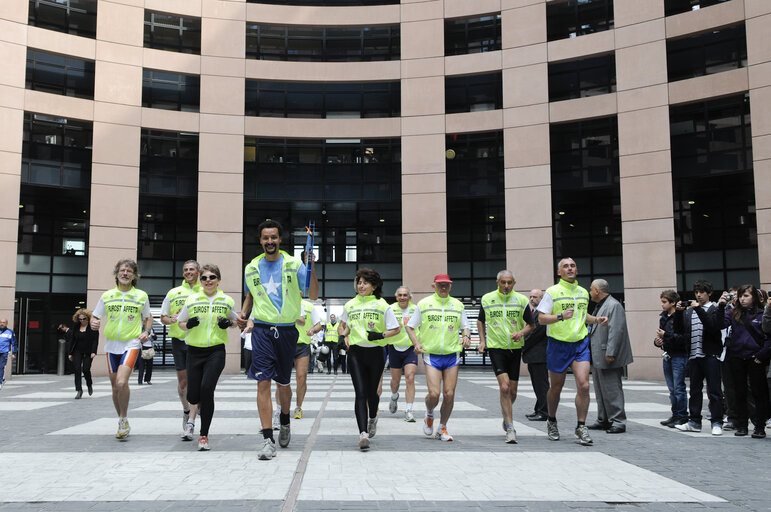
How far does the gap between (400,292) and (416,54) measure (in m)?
19.3

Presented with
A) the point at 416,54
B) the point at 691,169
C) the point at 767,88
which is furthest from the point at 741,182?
the point at 416,54

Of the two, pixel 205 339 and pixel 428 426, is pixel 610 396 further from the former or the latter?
pixel 205 339

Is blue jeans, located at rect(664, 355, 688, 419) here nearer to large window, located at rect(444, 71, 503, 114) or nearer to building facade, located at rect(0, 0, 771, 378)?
building facade, located at rect(0, 0, 771, 378)

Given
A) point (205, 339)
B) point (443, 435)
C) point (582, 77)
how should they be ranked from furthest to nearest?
point (582, 77) < point (443, 435) < point (205, 339)

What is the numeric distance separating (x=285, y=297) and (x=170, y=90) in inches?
929

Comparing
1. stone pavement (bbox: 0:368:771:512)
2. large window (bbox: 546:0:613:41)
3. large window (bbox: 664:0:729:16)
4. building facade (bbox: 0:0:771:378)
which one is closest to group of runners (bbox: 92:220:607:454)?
stone pavement (bbox: 0:368:771:512)

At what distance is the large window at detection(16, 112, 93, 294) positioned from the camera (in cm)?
2636

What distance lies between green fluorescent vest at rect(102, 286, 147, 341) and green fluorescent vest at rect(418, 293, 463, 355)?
3869 mm

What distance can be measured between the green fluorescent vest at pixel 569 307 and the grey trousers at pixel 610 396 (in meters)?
1.56

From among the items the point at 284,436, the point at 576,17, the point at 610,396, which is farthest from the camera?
the point at 576,17

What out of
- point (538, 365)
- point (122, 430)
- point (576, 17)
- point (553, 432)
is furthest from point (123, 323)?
point (576, 17)

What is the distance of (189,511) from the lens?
16.7ft

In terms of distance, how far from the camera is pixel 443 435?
887 cm

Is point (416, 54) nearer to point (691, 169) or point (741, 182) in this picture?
point (691, 169)
